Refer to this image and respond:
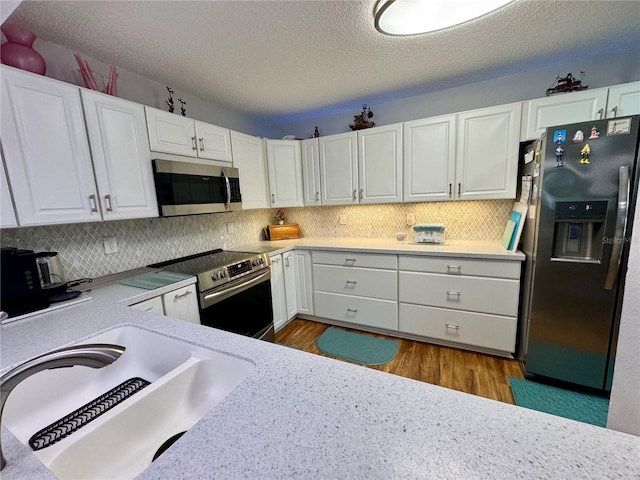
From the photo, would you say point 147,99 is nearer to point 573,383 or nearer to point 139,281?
point 139,281

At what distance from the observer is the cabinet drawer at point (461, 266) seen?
209 cm

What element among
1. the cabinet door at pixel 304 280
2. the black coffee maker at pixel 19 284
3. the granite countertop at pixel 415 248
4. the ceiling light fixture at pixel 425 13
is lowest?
the cabinet door at pixel 304 280

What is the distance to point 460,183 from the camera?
94.5 inches

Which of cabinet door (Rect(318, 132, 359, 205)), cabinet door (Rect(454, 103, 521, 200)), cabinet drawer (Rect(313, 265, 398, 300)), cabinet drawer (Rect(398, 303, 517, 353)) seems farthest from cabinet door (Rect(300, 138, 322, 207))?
cabinet drawer (Rect(398, 303, 517, 353))

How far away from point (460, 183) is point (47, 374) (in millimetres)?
2879

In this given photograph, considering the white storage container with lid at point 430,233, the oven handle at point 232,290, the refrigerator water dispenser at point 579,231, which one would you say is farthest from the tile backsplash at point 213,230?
the refrigerator water dispenser at point 579,231

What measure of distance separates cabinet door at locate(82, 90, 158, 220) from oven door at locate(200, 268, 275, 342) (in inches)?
30.2

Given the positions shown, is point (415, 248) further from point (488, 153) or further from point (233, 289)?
point (233, 289)

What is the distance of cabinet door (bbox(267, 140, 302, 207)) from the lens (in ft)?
9.76

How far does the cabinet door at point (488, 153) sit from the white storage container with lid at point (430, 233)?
350mm

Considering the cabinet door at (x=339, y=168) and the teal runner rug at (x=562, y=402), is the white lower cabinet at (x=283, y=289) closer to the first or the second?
the cabinet door at (x=339, y=168)

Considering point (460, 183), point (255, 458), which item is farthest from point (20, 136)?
point (460, 183)

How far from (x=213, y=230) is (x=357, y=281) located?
1.60m

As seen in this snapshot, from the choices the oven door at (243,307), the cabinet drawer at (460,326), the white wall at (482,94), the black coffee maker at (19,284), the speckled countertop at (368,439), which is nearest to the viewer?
the speckled countertop at (368,439)
